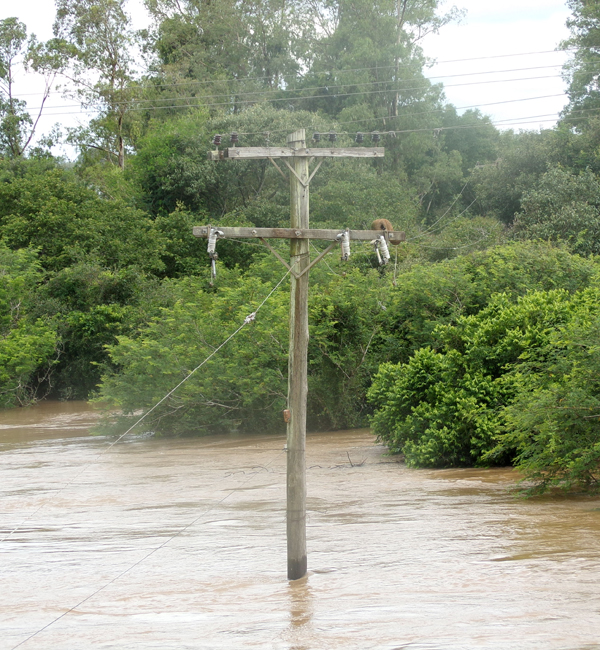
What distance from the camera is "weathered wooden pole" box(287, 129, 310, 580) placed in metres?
8.93

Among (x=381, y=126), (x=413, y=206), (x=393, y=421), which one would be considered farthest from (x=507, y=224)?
(x=393, y=421)

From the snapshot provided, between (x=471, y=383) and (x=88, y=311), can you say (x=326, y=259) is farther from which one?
(x=88, y=311)

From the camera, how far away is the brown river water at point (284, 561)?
24.8ft

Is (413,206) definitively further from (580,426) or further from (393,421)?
(580,426)

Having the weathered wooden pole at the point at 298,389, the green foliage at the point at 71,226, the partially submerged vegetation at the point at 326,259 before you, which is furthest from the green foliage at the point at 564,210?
the weathered wooden pole at the point at 298,389

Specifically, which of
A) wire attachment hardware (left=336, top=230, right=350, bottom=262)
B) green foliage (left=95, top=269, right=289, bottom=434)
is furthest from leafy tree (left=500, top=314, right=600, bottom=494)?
green foliage (left=95, top=269, right=289, bottom=434)

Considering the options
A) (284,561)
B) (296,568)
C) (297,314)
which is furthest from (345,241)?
(284,561)

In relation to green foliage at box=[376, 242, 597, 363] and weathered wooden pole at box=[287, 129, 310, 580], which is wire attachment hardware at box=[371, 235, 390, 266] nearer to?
weathered wooden pole at box=[287, 129, 310, 580]

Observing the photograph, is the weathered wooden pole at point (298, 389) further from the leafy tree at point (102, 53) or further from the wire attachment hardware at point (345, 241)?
the leafy tree at point (102, 53)

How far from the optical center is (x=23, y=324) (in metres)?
31.8

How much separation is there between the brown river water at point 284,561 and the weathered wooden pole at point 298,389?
0.51 metres

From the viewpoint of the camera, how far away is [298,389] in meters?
9.04

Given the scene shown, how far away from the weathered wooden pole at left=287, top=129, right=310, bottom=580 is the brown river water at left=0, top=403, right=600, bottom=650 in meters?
0.51

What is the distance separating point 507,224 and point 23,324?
2119 centimetres
